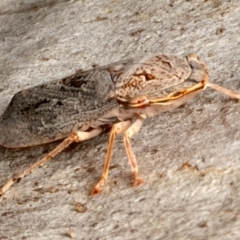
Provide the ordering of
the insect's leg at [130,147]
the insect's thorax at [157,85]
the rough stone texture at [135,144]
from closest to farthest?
the rough stone texture at [135,144], the insect's leg at [130,147], the insect's thorax at [157,85]

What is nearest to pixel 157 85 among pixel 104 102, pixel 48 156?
pixel 104 102

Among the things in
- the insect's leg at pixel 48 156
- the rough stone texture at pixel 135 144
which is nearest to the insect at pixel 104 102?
the insect's leg at pixel 48 156

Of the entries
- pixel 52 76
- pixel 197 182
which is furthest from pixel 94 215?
pixel 52 76

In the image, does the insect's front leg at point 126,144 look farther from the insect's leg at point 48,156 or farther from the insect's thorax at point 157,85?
the insect's leg at point 48,156

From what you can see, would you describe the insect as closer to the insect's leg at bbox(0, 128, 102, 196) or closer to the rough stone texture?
the insect's leg at bbox(0, 128, 102, 196)

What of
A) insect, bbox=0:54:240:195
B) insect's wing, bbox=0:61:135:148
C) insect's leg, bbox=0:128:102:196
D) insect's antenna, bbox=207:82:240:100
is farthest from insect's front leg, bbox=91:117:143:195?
insect's antenna, bbox=207:82:240:100

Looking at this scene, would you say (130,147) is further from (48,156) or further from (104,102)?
(48,156)

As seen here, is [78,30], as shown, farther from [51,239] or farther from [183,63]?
[51,239]
